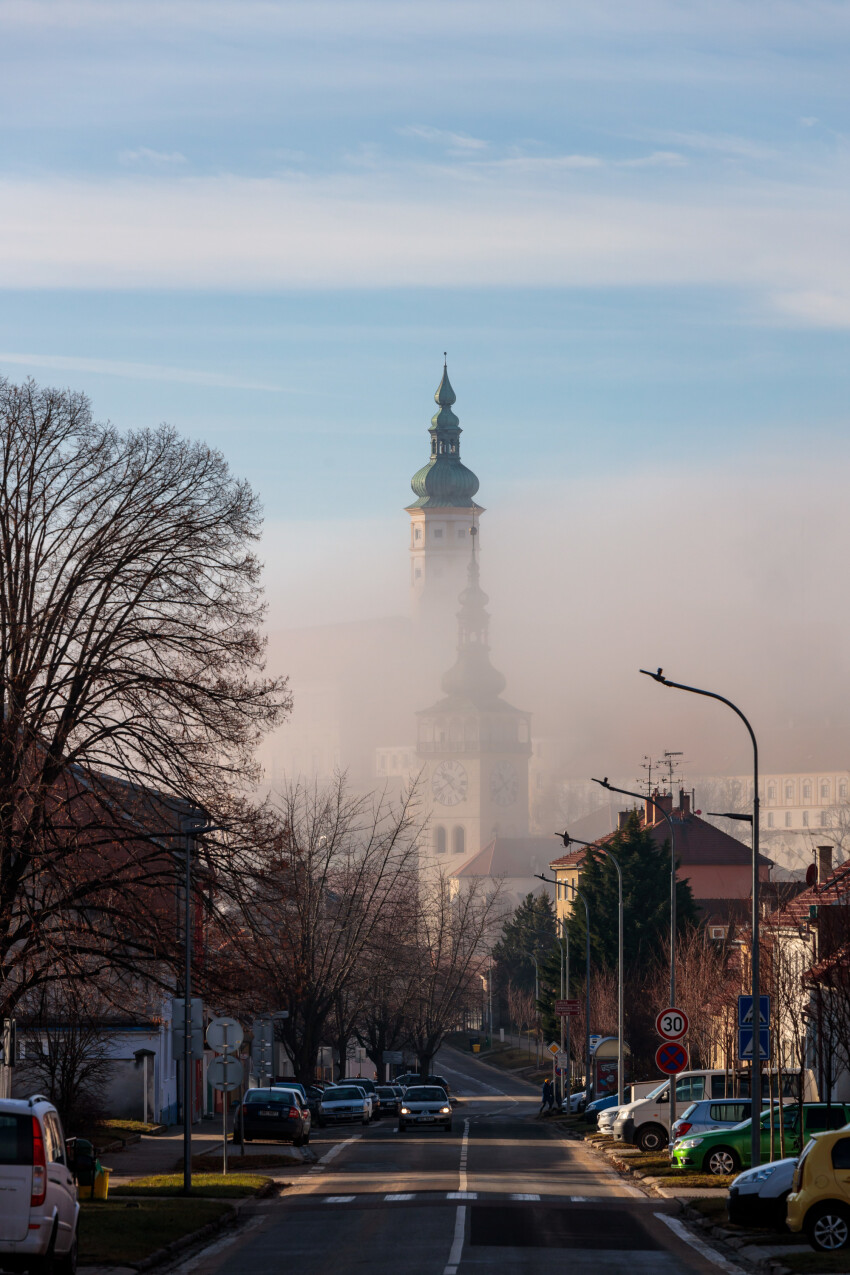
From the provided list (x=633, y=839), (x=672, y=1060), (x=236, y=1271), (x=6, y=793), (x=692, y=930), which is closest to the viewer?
(x=236, y=1271)

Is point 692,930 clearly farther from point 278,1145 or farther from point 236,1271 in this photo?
point 236,1271

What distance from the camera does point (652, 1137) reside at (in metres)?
41.2

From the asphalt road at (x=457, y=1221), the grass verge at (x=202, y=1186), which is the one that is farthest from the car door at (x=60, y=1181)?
the grass verge at (x=202, y=1186)

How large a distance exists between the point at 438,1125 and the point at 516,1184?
21.4 metres

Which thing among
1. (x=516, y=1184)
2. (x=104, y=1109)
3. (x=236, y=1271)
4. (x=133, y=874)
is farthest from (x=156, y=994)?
(x=104, y=1109)

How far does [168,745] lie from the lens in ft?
94.4

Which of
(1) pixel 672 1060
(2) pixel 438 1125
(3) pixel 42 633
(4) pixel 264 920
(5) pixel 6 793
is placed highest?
(3) pixel 42 633

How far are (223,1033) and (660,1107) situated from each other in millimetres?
15792

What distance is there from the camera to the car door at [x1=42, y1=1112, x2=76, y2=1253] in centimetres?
1555

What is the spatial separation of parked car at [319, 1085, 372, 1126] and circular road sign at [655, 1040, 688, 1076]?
2660 cm

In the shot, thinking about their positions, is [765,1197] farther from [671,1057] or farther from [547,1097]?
[547,1097]

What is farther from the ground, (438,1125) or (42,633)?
(42,633)

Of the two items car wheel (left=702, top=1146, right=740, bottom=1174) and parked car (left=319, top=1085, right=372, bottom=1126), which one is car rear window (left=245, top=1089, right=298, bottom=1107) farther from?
car wheel (left=702, top=1146, right=740, bottom=1174)

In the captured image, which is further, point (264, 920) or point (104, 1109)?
point (104, 1109)
